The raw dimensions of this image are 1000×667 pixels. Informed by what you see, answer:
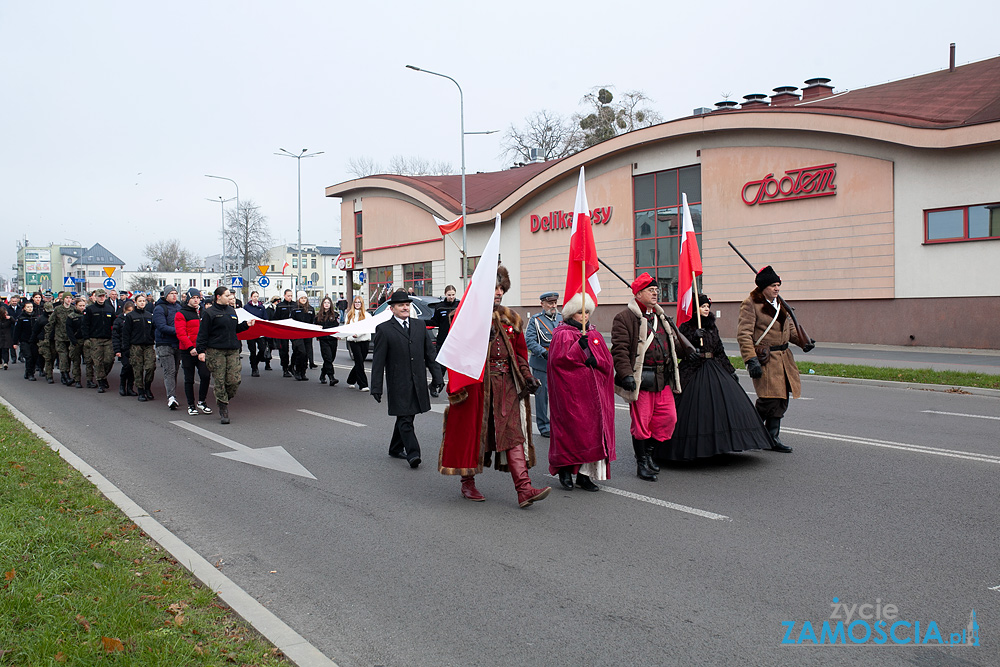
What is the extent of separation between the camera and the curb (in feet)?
12.4

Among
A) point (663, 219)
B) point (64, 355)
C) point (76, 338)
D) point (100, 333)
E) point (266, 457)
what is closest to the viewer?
point (266, 457)

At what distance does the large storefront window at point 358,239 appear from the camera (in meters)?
50.3

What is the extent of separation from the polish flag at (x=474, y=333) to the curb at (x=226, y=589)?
232 cm

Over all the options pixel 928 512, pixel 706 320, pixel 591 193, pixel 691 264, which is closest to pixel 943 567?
pixel 928 512

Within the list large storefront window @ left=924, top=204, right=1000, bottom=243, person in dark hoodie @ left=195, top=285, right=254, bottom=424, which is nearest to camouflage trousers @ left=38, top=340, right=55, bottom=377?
person in dark hoodie @ left=195, top=285, right=254, bottom=424

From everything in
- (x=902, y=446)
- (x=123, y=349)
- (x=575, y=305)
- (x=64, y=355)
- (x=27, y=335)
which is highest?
(x=575, y=305)

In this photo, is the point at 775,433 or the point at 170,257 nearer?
the point at 775,433

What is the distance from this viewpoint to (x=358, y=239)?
5075cm

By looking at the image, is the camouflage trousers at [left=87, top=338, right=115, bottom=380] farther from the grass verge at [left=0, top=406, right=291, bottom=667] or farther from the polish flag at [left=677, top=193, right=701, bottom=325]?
the polish flag at [left=677, top=193, right=701, bottom=325]

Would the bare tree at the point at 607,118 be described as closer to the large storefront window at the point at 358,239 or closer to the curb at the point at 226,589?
the large storefront window at the point at 358,239

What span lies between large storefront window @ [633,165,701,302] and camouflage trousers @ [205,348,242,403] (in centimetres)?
2024

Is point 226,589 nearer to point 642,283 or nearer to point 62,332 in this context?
point 642,283

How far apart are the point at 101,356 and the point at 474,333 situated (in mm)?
12130

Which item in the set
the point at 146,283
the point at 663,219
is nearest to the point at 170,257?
the point at 146,283
